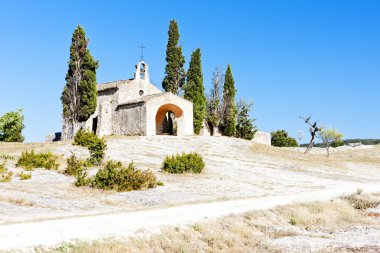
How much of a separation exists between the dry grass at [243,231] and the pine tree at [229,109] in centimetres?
3909

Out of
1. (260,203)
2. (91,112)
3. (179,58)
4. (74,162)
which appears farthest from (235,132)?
(260,203)

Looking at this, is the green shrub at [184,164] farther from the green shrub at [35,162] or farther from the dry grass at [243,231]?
the dry grass at [243,231]

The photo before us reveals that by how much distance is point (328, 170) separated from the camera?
105 feet

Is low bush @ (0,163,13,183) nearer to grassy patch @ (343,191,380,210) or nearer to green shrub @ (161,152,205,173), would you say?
green shrub @ (161,152,205,173)

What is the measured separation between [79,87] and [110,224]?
34435mm

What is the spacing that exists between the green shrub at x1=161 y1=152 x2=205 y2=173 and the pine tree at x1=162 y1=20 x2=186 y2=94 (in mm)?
29350

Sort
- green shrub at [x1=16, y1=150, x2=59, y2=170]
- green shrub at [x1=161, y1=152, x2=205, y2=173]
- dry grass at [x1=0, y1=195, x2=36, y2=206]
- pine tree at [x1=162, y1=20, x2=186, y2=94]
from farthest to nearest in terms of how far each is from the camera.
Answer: pine tree at [x1=162, y1=20, x2=186, y2=94], green shrub at [x1=161, y1=152, x2=205, y2=173], green shrub at [x1=16, y1=150, x2=59, y2=170], dry grass at [x1=0, y1=195, x2=36, y2=206]

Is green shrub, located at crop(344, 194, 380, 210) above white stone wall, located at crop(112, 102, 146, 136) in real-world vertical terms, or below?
below

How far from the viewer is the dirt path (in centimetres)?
872

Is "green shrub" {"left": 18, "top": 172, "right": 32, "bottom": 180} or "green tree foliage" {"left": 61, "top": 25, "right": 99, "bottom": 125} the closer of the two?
"green shrub" {"left": 18, "top": 172, "right": 32, "bottom": 180}

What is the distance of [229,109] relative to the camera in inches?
2163

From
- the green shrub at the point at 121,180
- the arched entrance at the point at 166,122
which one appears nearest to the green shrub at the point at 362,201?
the green shrub at the point at 121,180

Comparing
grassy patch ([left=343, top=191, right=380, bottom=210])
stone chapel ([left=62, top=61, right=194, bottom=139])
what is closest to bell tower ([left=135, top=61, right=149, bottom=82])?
stone chapel ([left=62, top=61, right=194, bottom=139])

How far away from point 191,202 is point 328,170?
785 inches
